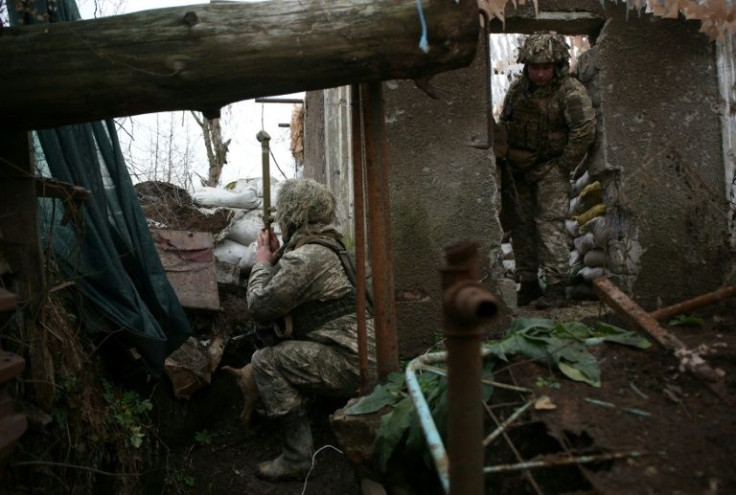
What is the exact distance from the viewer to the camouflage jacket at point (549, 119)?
4.32 m

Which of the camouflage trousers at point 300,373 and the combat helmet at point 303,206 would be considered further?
the combat helmet at point 303,206

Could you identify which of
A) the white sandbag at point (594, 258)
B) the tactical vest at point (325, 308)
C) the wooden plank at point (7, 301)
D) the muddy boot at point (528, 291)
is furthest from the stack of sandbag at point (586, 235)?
the wooden plank at point (7, 301)

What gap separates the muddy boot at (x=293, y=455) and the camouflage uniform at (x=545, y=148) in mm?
2720

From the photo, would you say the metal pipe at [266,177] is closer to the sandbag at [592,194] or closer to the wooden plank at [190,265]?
the wooden plank at [190,265]

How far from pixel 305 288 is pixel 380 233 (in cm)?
81

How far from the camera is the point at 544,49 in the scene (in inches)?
181

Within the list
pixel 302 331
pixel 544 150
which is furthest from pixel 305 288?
pixel 544 150

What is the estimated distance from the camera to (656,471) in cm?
162

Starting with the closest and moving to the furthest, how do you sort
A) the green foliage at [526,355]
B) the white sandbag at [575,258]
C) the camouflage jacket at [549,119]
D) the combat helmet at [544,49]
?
the green foliage at [526,355] → the camouflage jacket at [549,119] → the combat helmet at [544,49] → the white sandbag at [575,258]

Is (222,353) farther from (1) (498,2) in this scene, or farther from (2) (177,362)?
(1) (498,2)

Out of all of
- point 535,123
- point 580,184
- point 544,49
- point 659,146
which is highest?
point 544,49

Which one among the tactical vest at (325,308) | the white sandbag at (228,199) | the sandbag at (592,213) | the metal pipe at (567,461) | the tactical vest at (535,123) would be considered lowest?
the metal pipe at (567,461)

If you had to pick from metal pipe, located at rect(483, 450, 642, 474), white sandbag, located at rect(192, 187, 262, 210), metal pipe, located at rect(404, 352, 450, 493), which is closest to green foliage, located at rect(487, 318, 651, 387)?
metal pipe, located at rect(404, 352, 450, 493)

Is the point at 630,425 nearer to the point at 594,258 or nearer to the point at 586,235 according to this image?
the point at 594,258
